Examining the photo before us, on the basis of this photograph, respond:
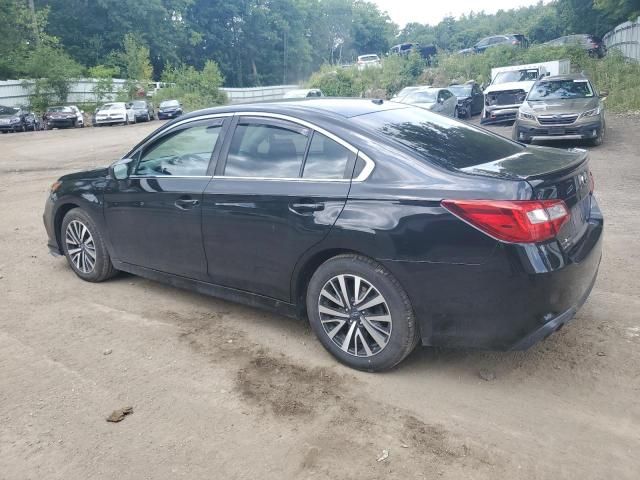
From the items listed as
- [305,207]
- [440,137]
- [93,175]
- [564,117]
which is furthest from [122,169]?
[564,117]

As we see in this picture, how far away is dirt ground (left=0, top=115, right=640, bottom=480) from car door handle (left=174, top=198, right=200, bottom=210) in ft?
2.96

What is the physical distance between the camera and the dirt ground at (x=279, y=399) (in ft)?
9.54

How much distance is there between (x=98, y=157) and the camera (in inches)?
691

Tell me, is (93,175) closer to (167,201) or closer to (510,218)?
(167,201)

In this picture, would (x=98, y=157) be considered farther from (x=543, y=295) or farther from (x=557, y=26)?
(x=557, y=26)

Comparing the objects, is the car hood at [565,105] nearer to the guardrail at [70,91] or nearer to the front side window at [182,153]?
the front side window at [182,153]

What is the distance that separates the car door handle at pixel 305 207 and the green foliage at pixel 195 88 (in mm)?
46767

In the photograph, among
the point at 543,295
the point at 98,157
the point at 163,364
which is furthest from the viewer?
the point at 98,157

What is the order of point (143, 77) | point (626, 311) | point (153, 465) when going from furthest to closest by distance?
point (143, 77), point (626, 311), point (153, 465)

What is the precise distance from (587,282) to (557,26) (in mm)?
58344

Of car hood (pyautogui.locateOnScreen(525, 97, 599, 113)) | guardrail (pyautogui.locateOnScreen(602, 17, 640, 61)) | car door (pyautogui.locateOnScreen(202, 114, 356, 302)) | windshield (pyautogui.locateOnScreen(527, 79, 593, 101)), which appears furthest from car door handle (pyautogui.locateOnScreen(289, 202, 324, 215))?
guardrail (pyautogui.locateOnScreen(602, 17, 640, 61))

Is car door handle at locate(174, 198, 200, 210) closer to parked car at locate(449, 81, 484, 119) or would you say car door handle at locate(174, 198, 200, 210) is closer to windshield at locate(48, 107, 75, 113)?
parked car at locate(449, 81, 484, 119)

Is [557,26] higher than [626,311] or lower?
higher

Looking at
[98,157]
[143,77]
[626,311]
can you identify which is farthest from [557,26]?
[626,311]
